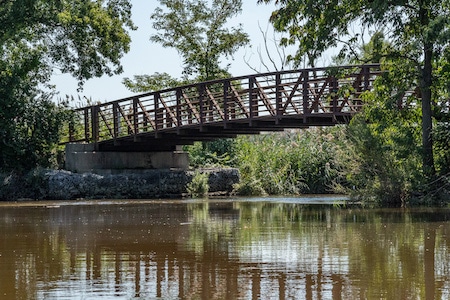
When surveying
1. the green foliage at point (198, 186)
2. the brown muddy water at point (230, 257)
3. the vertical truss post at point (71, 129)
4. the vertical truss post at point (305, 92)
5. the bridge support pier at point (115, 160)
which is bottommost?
the brown muddy water at point (230, 257)

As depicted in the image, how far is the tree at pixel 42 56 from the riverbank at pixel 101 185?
152cm

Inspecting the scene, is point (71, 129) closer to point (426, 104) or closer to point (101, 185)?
point (101, 185)

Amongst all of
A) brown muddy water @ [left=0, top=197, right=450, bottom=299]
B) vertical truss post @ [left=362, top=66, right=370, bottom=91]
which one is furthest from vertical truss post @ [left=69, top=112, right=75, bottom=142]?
brown muddy water @ [left=0, top=197, right=450, bottom=299]

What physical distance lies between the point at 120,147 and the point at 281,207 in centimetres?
1448

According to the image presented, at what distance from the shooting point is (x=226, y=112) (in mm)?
34562

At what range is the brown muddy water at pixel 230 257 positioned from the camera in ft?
32.0

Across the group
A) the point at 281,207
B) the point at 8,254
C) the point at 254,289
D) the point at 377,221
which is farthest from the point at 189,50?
the point at 254,289

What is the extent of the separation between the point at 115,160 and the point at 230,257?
26.6 m

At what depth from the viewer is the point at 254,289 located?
9781mm

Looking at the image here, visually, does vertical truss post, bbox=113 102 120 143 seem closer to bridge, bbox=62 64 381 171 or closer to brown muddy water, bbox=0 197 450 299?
bridge, bbox=62 64 381 171

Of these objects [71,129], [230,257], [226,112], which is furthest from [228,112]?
[230,257]

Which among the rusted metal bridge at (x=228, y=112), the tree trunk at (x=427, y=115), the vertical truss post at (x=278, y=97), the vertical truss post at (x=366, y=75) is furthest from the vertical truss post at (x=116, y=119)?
the tree trunk at (x=427, y=115)

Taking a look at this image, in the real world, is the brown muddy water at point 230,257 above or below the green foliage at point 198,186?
below

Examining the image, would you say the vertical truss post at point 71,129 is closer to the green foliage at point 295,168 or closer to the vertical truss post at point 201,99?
the vertical truss post at point 201,99
